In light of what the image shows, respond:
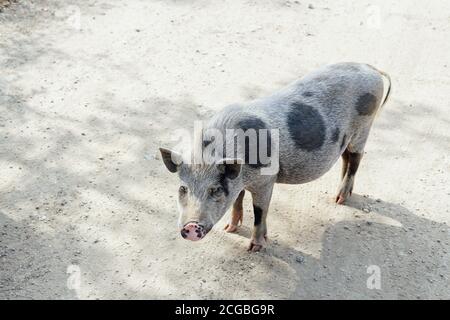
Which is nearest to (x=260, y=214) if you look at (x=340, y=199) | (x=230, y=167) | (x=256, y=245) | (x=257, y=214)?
(x=257, y=214)

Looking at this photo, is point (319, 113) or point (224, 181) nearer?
point (224, 181)

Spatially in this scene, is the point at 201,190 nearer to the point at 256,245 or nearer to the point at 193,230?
the point at 193,230

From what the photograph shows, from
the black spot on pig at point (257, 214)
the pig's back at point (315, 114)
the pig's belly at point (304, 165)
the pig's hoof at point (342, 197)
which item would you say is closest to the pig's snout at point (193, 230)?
the pig's back at point (315, 114)

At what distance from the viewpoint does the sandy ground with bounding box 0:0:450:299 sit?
466cm

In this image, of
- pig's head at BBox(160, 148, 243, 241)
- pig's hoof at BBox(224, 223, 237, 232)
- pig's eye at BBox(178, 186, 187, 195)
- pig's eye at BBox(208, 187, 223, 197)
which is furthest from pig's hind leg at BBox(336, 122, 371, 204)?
pig's eye at BBox(178, 186, 187, 195)

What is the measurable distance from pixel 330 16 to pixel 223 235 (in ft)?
17.5

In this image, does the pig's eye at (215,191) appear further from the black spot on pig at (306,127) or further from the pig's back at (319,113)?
the black spot on pig at (306,127)

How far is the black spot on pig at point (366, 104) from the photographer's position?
4.75 m

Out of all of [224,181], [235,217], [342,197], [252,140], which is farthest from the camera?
[342,197]

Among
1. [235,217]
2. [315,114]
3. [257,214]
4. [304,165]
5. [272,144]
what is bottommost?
[235,217]

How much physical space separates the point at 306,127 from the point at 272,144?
371 mm

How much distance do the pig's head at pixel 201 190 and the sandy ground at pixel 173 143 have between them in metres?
0.78

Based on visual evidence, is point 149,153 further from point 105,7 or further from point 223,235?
point 105,7

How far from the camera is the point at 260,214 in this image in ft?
15.4
